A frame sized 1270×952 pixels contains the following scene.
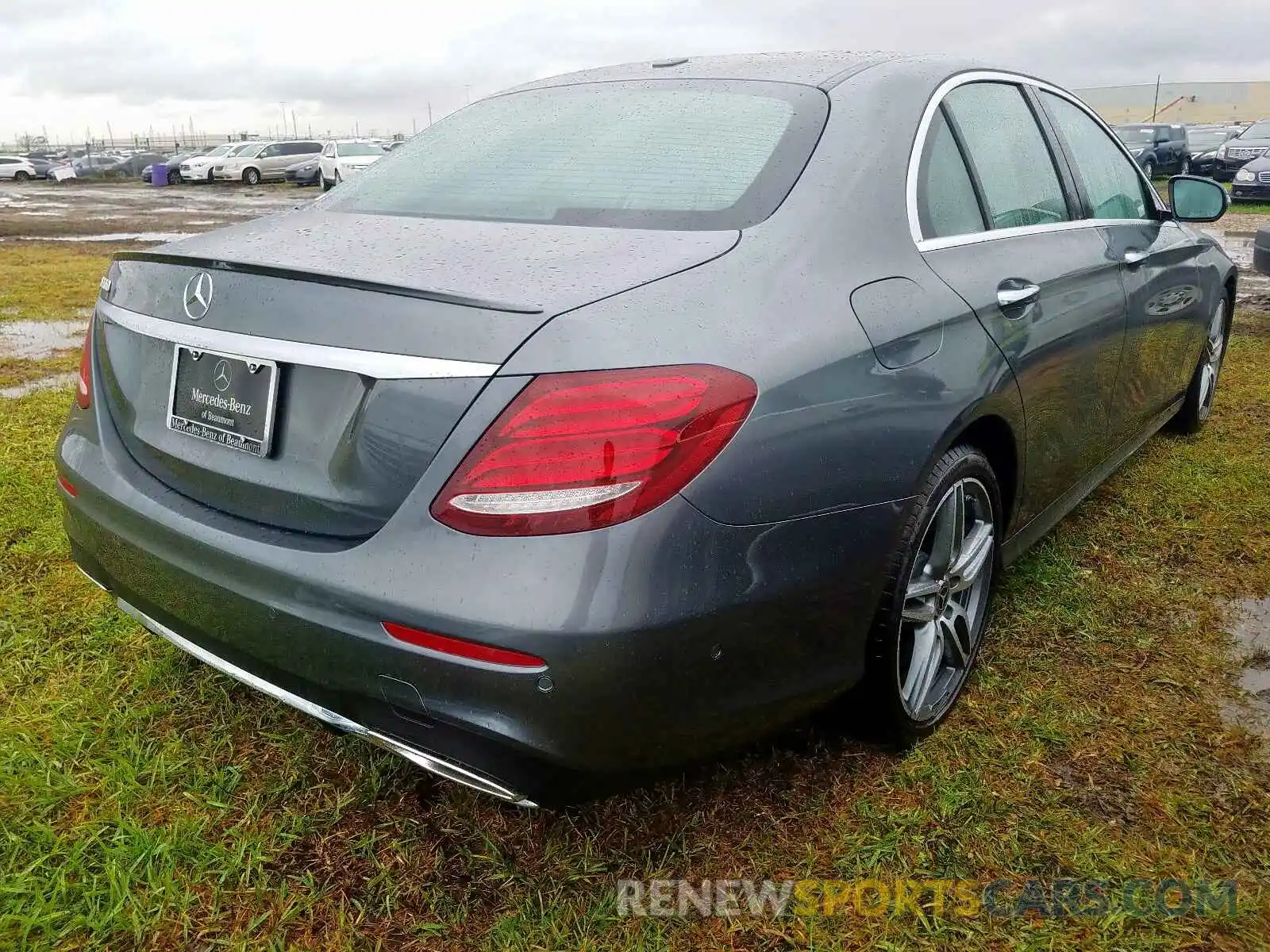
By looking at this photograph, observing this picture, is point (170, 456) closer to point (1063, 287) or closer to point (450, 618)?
point (450, 618)

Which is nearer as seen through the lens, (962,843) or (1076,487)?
(962,843)

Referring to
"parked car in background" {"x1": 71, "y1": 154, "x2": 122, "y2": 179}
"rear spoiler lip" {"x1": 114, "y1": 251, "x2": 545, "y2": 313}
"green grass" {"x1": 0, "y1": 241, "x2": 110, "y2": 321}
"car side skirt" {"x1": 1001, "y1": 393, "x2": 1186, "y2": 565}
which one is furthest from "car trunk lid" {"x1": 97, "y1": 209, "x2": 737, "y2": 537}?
"parked car in background" {"x1": 71, "y1": 154, "x2": 122, "y2": 179}

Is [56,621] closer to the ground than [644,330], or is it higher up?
closer to the ground

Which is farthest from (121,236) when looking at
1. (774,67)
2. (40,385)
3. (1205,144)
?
(1205,144)

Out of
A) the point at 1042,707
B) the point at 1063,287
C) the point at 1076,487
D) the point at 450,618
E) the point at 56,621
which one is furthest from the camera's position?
the point at 1076,487

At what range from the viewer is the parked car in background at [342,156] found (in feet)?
93.3

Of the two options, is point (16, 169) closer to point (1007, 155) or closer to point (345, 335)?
point (1007, 155)

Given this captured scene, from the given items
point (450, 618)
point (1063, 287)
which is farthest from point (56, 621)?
point (1063, 287)

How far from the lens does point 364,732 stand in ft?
5.72

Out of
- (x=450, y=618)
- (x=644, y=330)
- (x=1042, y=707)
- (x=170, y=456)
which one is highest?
(x=644, y=330)

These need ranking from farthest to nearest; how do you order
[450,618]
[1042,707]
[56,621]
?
[56,621] < [1042,707] < [450,618]

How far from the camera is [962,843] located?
1999mm

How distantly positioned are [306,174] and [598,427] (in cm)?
3271

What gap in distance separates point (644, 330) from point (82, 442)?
1295 millimetres
